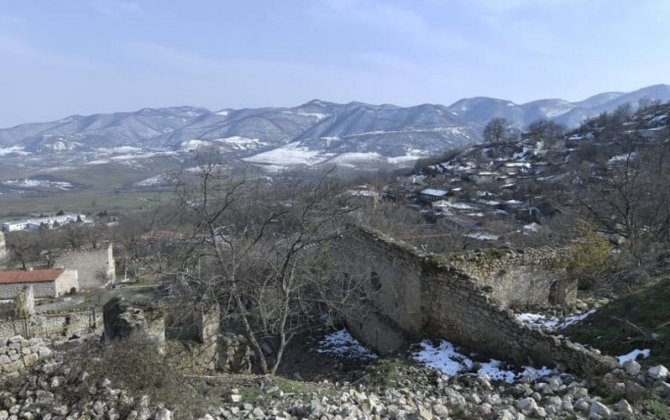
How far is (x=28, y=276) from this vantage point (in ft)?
130

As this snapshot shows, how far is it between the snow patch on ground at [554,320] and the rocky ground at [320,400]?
2986 millimetres

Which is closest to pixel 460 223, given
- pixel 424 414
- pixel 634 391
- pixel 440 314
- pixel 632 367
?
pixel 440 314

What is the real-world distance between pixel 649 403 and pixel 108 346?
644 cm

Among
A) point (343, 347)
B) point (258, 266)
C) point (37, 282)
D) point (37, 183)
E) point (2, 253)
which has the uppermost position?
point (258, 266)

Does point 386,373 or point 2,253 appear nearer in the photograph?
point 386,373

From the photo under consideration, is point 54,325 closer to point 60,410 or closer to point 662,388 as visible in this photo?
point 60,410

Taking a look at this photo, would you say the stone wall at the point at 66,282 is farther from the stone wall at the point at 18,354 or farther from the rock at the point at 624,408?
the rock at the point at 624,408

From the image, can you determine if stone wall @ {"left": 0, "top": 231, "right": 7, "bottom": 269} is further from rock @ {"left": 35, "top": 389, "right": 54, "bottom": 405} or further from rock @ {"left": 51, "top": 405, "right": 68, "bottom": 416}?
rock @ {"left": 51, "top": 405, "right": 68, "bottom": 416}

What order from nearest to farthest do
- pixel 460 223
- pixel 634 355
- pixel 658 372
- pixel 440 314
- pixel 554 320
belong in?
pixel 658 372 → pixel 634 355 → pixel 554 320 → pixel 440 314 → pixel 460 223

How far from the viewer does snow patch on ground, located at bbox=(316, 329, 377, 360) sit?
46.6ft

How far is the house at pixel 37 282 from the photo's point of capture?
37906 mm

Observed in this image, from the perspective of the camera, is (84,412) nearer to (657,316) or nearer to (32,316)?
(657,316)

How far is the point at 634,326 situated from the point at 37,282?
41642mm

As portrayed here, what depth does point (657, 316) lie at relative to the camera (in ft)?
27.8
